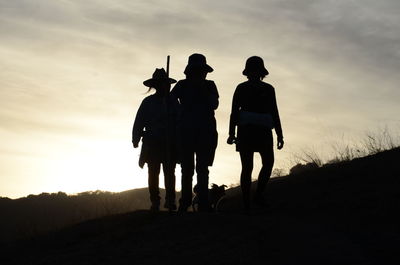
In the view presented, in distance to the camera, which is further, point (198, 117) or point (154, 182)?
point (154, 182)

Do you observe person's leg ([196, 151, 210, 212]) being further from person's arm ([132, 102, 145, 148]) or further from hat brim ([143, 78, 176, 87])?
hat brim ([143, 78, 176, 87])

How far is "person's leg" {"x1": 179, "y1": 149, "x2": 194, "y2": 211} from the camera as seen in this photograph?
42.7 feet

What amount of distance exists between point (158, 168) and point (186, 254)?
13.9 ft

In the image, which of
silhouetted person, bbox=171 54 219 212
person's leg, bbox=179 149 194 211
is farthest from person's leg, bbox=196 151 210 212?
person's leg, bbox=179 149 194 211

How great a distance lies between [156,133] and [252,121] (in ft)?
6.87

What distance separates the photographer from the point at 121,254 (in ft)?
33.3

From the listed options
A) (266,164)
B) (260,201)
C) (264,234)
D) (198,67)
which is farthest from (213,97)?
(264,234)

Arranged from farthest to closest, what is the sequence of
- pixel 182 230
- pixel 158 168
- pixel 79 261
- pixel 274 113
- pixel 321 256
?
pixel 158 168 → pixel 274 113 → pixel 182 230 → pixel 79 261 → pixel 321 256

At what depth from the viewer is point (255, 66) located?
41.3ft

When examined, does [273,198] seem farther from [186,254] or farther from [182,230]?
[186,254]

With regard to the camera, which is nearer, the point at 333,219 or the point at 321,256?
the point at 321,256

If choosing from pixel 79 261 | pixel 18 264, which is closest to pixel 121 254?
pixel 79 261

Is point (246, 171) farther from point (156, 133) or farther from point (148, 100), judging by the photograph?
point (148, 100)

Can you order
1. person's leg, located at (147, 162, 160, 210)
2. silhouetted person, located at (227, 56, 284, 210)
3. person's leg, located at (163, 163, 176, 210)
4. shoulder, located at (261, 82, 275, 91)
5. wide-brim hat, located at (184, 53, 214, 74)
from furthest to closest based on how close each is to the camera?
person's leg, located at (147, 162, 160, 210)
person's leg, located at (163, 163, 176, 210)
wide-brim hat, located at (184, 53, 214, 74)
shoulder, located at (261, 82, 275, 91)
silhouetted person, located at (227, 56, 284, 210)
